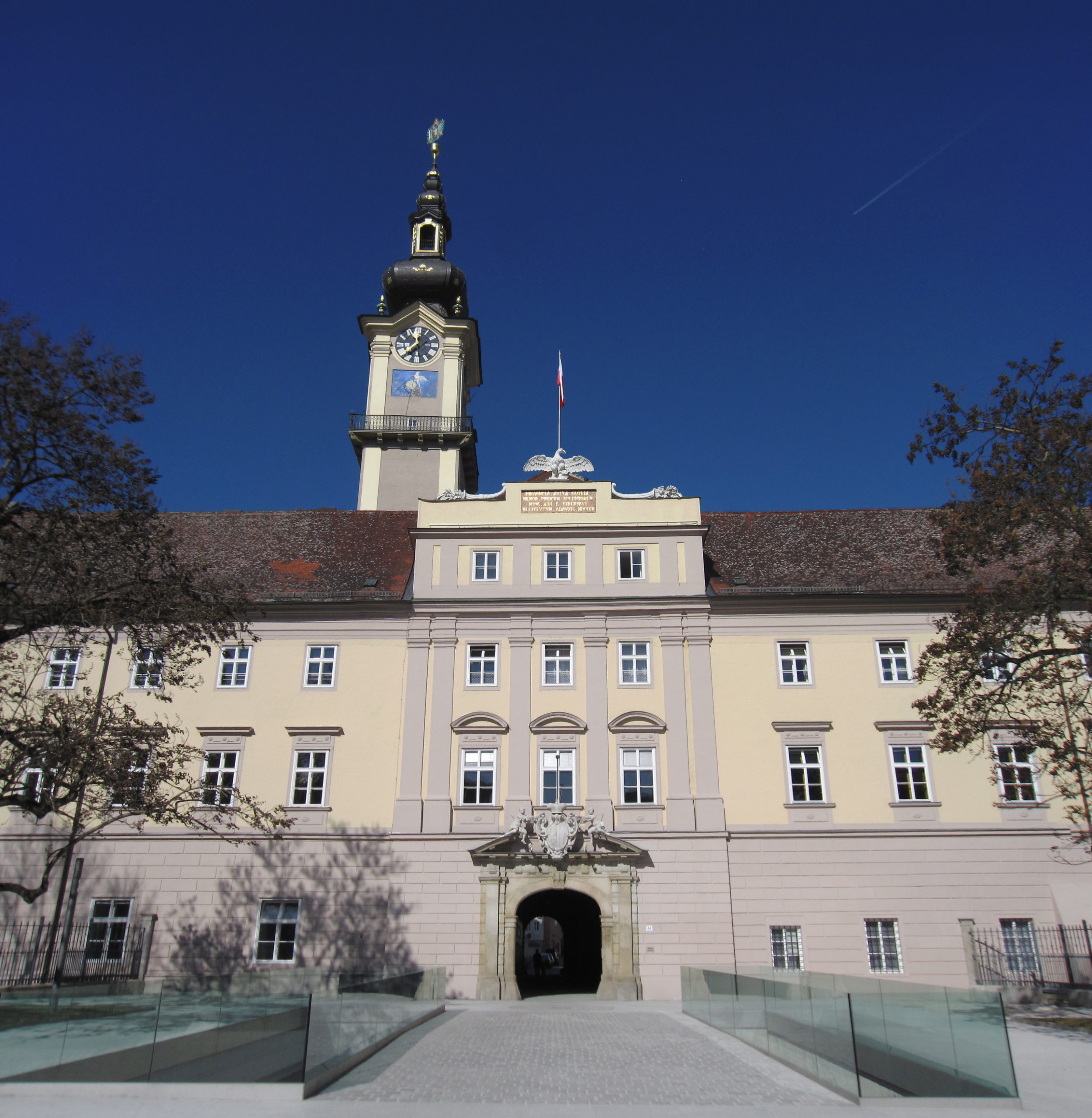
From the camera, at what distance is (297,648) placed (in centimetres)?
2883

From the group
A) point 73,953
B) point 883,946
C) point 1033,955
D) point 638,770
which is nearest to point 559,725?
point 638,770

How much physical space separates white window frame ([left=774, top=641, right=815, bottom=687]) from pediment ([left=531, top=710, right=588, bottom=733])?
577 cm

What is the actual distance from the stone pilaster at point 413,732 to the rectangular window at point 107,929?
7390 millimetres

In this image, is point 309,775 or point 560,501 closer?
point 309,775

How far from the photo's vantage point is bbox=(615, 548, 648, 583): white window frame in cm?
2933

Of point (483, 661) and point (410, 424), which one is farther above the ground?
point (410, 424)

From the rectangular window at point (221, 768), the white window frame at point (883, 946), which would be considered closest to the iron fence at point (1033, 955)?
the white window frame at point (883, 946)

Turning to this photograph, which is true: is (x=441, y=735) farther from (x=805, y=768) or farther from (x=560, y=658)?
(x=805, y=768)

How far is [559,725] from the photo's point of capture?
27.3m

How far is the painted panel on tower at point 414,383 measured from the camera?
159ft

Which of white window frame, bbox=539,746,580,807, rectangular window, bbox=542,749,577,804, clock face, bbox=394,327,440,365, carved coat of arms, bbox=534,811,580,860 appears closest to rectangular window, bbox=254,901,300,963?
carved coat of arms, bbox=534,811,580,860

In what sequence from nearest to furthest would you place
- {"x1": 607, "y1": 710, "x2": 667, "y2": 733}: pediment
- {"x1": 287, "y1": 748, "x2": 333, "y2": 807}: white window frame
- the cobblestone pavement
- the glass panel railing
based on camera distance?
the glass panel railing
the cobblestone pavement
{"x1": 287, "y1": 748, "x2": 333, "y2": 807}: white window frame
{"x1": 607, "y1": 710, "x2": 667, "y2": 733}: pediment

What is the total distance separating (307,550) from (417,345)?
20275 mm

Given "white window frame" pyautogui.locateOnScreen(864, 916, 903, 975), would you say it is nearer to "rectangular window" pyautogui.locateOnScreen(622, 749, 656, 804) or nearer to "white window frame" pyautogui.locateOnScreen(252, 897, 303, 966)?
"rectangular window" pyautogui.locateOnScreen(622, 749, 656, 804)
